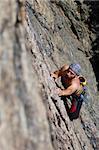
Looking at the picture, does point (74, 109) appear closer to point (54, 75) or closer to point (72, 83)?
point (72, 83)

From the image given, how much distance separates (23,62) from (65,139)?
19.4 feet

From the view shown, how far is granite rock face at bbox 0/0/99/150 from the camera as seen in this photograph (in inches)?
130

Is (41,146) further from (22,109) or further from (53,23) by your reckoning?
(53,23)

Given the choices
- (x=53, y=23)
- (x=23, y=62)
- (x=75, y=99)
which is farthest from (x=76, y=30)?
(x=23, y=62)

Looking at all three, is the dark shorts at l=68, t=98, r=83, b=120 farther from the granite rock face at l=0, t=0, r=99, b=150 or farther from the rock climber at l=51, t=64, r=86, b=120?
the granite rock face at l=0, t=0, r=99, b=150

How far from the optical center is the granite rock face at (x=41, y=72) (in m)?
3.29

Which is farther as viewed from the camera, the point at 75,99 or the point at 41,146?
the point at 75,99

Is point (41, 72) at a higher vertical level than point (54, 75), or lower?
higher

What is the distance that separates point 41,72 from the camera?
28.5ft

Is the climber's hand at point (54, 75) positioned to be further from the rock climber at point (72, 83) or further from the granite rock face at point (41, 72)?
the granite rock face at point (41, 72)

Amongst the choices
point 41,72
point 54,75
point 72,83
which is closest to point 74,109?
point 72,83

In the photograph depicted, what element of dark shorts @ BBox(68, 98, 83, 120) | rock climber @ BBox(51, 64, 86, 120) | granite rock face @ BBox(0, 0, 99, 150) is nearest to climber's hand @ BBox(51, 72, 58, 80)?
rock climber @ BBox(51, 64, 86, 120)

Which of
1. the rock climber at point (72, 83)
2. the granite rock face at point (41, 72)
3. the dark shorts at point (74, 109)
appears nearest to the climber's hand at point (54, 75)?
the rock climber at point (72, 83)

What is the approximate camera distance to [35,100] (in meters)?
3.46
